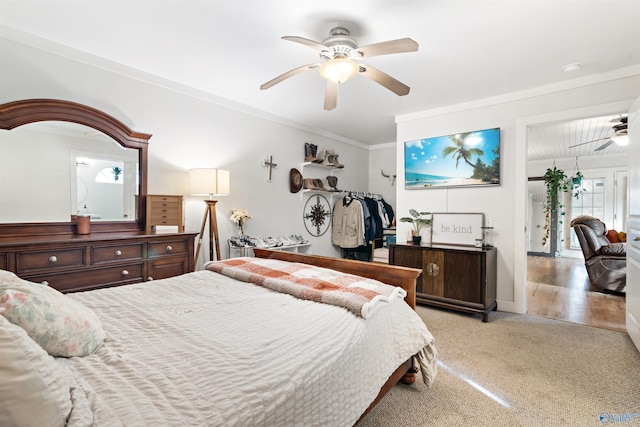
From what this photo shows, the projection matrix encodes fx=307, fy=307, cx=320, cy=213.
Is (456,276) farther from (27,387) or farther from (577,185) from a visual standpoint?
(577,185)

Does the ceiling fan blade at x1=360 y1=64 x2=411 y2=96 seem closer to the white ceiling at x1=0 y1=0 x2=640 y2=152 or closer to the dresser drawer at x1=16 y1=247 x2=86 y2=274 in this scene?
the white ceiling at x1=0 y1=0 x2=640 y2=152

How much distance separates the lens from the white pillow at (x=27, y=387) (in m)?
0.59

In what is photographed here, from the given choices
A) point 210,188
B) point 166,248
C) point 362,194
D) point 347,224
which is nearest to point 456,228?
point 347,224

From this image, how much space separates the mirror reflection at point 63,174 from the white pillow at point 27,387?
225 centimetres

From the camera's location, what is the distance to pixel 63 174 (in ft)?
8.27

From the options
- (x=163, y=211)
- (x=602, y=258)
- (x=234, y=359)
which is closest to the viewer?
(x=234, y=359)

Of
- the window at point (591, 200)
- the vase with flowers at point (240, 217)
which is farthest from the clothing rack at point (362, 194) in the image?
the window at point (591, 200)

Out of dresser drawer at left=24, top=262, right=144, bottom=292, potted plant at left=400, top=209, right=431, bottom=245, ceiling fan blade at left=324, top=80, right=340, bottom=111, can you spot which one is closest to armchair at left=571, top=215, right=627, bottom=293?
potted plant at left=400, top=209, right=431, bottom=245

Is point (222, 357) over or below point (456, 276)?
over

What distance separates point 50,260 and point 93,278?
29 cm

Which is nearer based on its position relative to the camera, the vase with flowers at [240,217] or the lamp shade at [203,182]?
the lamp shade at [203,182]

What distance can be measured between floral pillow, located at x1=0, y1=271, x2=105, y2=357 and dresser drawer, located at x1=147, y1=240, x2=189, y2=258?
152 cm

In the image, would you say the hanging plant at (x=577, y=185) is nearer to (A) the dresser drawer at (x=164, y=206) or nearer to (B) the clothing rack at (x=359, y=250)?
(B) the clothing rack at (x=359, y=250)

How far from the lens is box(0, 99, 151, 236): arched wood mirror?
2.29 m
